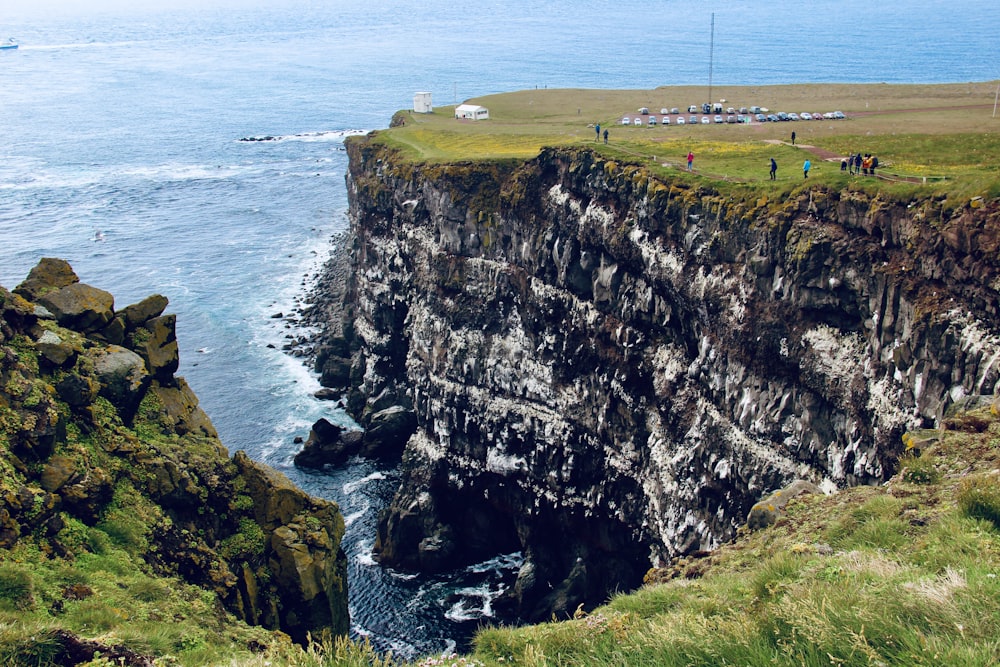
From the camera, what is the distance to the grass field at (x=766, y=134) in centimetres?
5762

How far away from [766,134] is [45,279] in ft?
215

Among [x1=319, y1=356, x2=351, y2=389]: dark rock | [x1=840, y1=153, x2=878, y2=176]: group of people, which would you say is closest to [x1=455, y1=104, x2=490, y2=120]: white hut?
[x1=319, y1=356, x2=351, y2=389]: dark rock

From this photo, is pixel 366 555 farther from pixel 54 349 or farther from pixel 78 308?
pixel 54 349

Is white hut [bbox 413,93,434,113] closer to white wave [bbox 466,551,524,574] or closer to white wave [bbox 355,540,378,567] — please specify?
white wave [bbox 355,540,378,567]

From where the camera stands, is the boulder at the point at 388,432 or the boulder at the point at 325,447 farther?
the boulder at the point at 388,432

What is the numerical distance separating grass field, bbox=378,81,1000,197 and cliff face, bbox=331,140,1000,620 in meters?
4.28

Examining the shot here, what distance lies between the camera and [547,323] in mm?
71500

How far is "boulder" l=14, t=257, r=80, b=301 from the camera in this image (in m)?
35.5

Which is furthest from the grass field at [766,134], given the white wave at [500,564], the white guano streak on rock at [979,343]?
the white wave at [500,564]

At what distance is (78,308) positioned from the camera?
116 feet

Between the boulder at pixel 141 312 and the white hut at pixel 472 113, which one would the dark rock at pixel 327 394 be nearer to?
the white hut at pixel 472 113

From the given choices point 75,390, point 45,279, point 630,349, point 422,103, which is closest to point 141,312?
point 45,279

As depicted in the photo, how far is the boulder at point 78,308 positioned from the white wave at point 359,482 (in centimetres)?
4859

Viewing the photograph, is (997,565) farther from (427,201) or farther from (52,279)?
(427,201)
